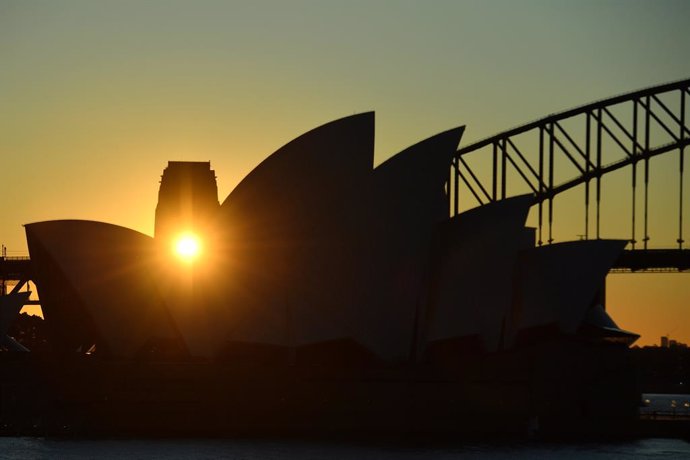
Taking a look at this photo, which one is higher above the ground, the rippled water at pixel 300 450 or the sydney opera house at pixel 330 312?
the sydney opera house at pixel 330 312

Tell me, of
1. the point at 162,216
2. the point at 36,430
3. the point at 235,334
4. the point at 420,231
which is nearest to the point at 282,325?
the point at 235,334

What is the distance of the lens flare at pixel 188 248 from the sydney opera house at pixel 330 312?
0.43 ft

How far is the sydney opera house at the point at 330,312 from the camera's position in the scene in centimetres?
6694

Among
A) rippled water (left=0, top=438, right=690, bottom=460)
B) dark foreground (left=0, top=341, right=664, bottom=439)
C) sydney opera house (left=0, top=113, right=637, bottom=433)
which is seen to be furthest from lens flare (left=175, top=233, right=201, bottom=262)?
rippled water (left=0, top=438, right=690, bottom=460)

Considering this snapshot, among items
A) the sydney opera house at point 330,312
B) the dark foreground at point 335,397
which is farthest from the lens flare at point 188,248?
the dark foreground at point 335,397

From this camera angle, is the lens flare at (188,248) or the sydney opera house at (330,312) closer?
the sydney opera house at (330,312)

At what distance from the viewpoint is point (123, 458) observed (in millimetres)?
58000

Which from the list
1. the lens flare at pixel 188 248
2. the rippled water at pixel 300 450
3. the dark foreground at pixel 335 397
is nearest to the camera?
the rippled water at pixel 300 450

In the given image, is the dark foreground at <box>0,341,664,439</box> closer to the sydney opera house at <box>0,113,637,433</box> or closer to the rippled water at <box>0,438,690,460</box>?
the sydney opera house at <box>0,113,637,433</box>

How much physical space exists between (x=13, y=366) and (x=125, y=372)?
4.76 metres

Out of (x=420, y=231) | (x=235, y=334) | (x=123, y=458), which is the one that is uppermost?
(x=420, y=231)

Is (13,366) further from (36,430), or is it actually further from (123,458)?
(123,458)

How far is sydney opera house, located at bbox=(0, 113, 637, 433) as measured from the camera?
220ft

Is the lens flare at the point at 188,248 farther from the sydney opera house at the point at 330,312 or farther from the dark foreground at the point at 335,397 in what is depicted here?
the dark foreground at the point at 335,397
